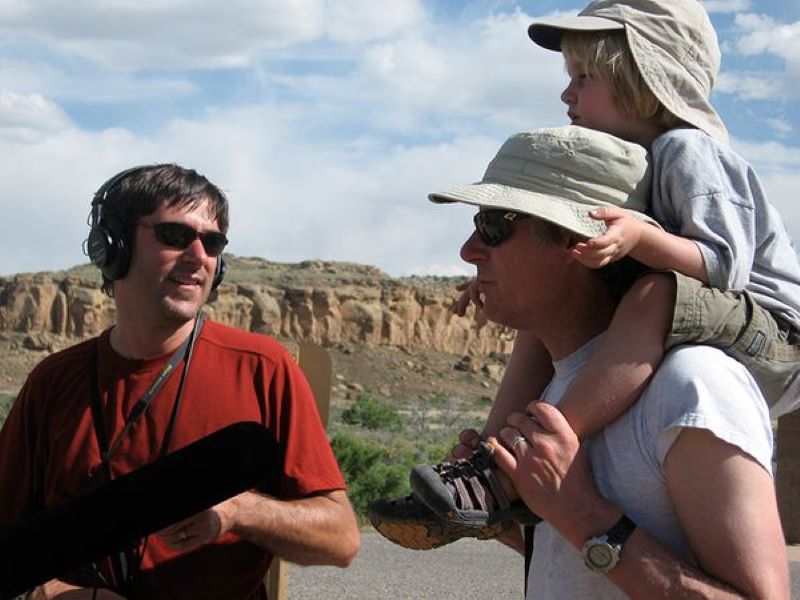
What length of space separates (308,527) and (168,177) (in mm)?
1208

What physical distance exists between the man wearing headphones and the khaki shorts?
4.89 ft

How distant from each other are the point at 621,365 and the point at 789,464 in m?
10.4

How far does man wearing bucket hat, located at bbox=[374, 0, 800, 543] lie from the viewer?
8.91 feet

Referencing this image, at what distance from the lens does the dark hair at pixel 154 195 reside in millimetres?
4301

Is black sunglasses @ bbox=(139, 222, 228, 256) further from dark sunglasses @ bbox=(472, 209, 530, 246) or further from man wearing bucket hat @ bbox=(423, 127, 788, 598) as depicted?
dark sunglasses @ bbox=(472, 209, 530, 246)

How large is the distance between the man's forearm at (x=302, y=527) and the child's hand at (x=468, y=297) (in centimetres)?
83

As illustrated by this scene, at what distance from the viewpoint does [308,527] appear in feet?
13.1

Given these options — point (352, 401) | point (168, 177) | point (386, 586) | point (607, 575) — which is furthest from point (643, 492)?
point (352, 401)

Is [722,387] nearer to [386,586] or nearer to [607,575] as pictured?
[607,575]

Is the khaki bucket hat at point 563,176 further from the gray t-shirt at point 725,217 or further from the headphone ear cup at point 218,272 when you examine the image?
the headphone ear cup at point 218,272

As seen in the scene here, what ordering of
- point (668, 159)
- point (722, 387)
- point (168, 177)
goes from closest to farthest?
point (722, 387)
point (668, 159)
point (168, 177)

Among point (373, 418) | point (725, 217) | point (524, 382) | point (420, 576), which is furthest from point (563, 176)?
point (373, 418)

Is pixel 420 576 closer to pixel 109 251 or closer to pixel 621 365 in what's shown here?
pixel 109 251

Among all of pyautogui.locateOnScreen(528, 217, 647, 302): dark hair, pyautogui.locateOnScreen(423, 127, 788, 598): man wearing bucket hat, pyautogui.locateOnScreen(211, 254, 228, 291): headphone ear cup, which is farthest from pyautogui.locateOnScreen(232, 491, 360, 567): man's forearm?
pyautogui.locateOnScreen(528, 217, 647, 302): dark hair
